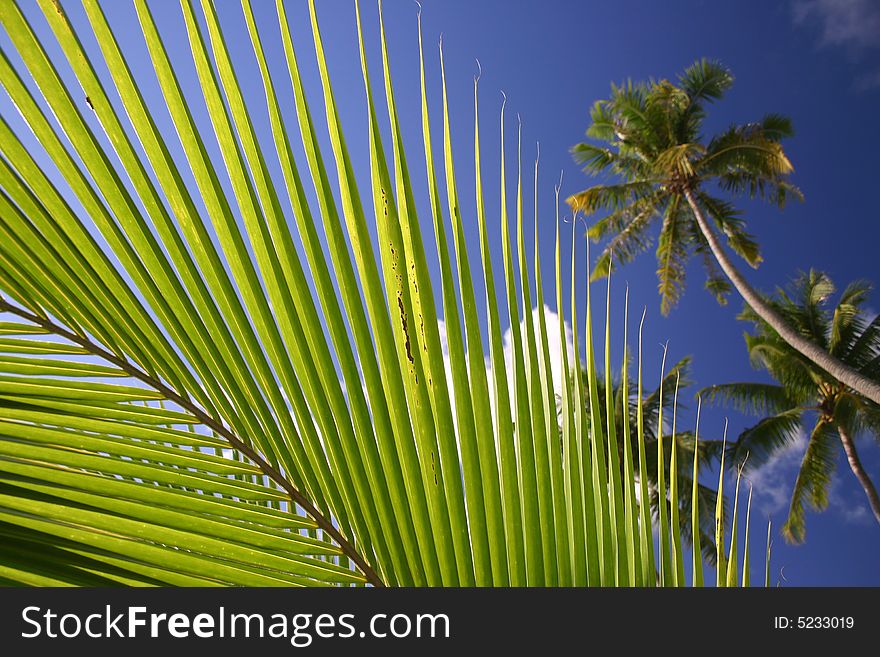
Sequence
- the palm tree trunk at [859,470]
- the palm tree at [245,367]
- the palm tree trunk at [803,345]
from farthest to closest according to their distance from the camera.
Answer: the palm tree trunk at [859,470]
the palm tree trunk at [803,345]
the palm tree at [245,367]

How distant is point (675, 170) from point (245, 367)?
57.7 ft

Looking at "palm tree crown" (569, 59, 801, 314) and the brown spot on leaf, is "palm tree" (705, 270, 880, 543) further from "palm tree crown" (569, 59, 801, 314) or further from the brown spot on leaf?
the brown spot on leaf

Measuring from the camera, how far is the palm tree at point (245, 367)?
2.67ft

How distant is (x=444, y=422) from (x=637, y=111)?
700 inches

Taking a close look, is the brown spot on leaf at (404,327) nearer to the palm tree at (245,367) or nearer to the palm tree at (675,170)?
the palm tree at (245,367)

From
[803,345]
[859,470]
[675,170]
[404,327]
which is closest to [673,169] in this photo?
[675,170]

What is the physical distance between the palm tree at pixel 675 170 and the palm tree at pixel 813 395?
214cm

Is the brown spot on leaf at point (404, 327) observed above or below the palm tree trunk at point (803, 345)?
below

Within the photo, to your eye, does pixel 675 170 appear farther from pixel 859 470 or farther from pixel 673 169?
pixel 859 470

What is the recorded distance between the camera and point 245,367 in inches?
35.3

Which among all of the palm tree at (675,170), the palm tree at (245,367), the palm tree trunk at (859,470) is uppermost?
the palm tree at (675,170)

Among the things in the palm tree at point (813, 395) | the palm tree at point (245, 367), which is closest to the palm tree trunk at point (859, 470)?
the palm tree at point (813, 395)
